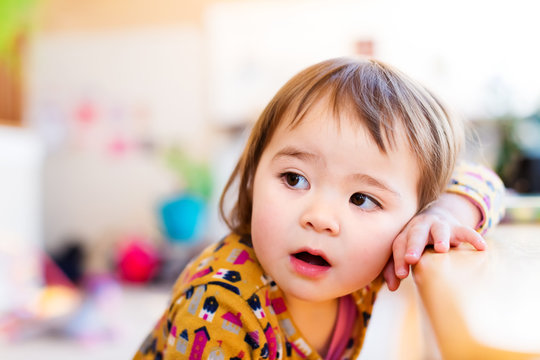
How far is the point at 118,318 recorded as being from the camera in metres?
2.42

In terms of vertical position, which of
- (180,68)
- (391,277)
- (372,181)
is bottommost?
(180,68)

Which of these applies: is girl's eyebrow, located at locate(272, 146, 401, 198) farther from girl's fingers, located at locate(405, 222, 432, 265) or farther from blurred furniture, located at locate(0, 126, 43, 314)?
blurred furniture, located at locate(0, 126, 43, 314)

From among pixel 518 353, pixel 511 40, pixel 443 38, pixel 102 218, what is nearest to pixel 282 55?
pixel 443 38

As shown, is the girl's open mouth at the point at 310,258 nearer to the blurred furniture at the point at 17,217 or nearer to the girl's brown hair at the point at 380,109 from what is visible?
the girl's brown hair at the point at 380,109

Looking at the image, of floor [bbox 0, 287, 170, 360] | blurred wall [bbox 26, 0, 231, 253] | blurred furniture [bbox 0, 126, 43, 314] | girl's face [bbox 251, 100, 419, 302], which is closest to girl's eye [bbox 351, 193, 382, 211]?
girl's face [bbox 251, 100, 419, 302]

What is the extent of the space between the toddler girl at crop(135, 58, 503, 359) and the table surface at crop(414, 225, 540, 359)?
3.6 inches

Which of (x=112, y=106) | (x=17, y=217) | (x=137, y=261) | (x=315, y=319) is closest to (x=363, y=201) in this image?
(x=315, y=319)

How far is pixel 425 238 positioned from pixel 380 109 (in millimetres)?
169

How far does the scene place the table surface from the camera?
305mm

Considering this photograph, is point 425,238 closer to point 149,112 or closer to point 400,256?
point 400,256

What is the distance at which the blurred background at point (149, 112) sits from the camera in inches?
93.5

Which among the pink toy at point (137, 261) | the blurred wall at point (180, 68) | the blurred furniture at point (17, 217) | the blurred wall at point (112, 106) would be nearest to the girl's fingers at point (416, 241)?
the blurred furniture at point (17, 217)

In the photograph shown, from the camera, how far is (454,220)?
2.24ft

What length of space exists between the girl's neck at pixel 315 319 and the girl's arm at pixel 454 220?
0.16 metres
